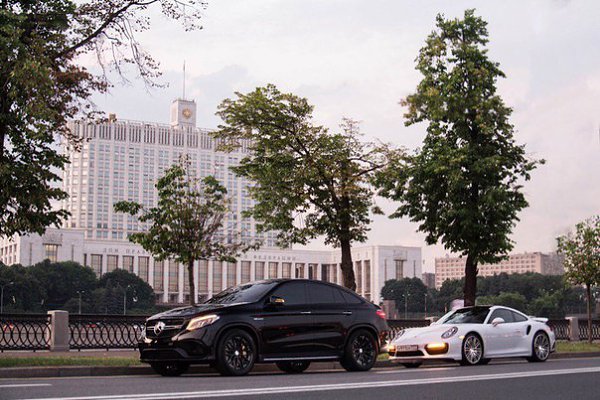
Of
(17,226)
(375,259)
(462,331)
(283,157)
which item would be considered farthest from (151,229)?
(375,259)

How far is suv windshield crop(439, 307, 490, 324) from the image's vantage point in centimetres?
1888

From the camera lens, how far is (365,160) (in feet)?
106

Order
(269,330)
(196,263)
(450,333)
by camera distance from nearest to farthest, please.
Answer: (269,330) → (450,333) → (196,263)

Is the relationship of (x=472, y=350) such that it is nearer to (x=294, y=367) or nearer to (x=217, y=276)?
(x=294, y=367)

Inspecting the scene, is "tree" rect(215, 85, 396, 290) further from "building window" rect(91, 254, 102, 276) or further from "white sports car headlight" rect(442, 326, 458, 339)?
"building window" rect(91, 254, 102, 276)

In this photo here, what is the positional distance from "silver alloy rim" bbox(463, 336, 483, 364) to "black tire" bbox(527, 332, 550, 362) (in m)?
2.00

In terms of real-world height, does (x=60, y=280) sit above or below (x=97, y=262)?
below

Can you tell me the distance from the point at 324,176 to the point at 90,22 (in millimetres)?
12724

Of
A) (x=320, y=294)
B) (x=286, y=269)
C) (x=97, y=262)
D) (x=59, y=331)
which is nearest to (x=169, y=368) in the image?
(x=320, y=294)

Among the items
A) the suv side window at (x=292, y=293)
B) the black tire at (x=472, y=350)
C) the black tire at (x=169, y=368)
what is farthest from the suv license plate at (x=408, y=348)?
the black tire at (x=169, y=368)

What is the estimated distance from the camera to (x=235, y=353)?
13883mm

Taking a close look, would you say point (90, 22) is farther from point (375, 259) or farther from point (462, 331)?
point (375, 259)

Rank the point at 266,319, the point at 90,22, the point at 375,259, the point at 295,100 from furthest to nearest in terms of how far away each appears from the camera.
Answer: the point at 375,259
the point at 295,100
the point at 90,22
the point at 266,319

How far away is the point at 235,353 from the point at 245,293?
4.71ft
